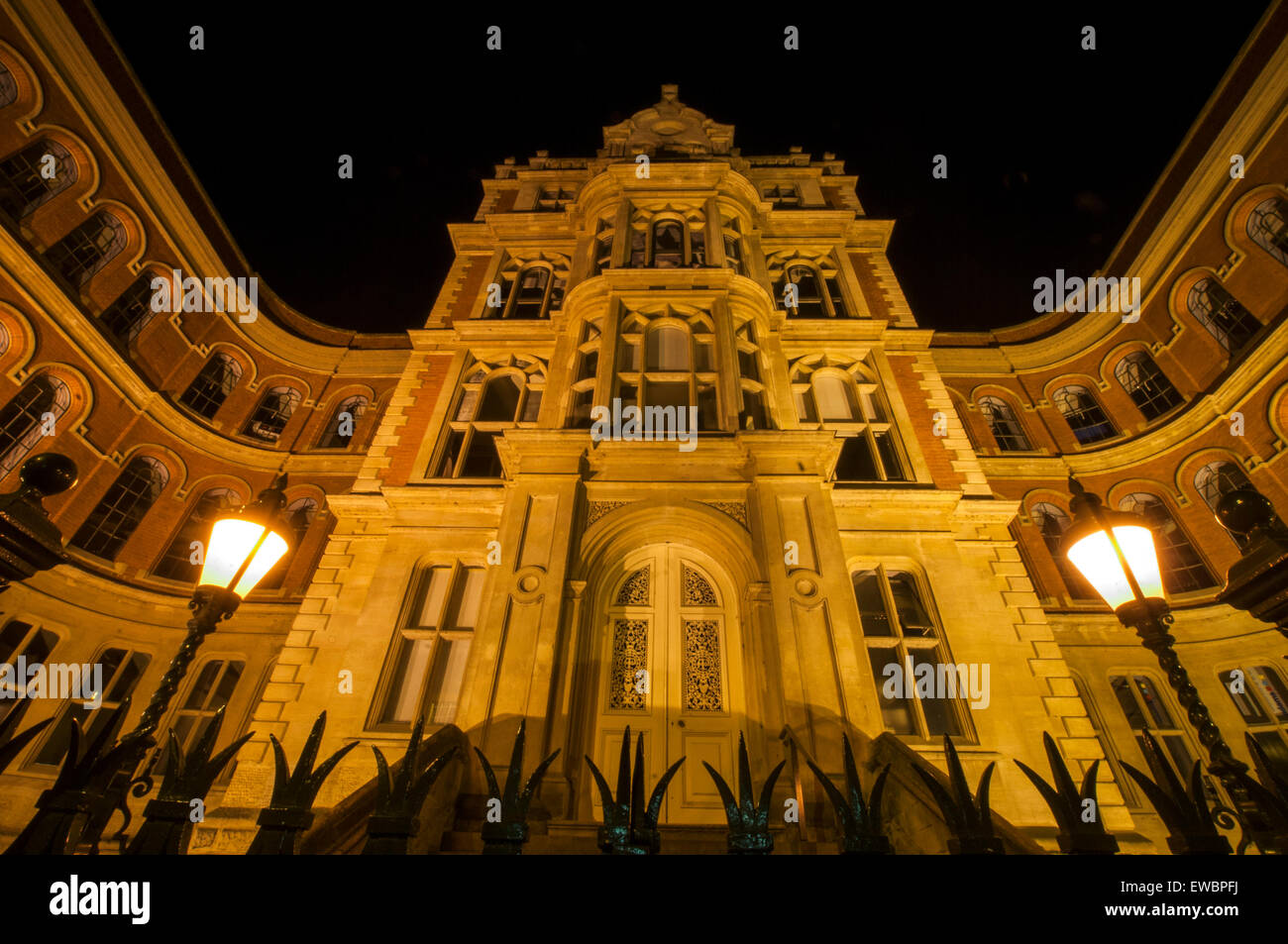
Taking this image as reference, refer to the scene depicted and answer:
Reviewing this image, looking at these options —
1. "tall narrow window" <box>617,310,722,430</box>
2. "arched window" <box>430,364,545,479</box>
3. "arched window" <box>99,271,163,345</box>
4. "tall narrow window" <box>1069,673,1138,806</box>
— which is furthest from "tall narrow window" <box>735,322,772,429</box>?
"arched window" <box>99,271,163,345</box>

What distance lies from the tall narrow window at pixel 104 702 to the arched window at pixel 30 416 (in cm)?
490

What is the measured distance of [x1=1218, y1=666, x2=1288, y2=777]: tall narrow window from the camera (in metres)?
12.5

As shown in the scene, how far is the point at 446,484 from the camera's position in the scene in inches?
440

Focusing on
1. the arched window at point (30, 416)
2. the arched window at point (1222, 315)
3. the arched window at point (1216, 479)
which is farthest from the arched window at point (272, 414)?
the arched window at point (1222, 315)

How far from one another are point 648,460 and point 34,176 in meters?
16.5

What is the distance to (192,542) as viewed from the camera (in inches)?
630

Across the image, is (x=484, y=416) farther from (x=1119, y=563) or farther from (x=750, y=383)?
(x=1119, y=563)

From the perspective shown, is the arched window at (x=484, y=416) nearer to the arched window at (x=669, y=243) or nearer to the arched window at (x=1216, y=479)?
the arched window at (x=669, y=243)

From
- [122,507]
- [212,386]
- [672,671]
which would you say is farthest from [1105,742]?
[212,386]

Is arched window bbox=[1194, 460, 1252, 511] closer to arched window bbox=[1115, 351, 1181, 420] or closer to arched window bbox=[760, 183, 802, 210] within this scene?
arched window bbox=[1115, 351, 1181, 420]

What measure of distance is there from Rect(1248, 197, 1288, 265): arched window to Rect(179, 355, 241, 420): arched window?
29.1m

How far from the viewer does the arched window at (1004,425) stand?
1877 cm

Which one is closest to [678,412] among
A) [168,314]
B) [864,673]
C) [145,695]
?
[864,673]
